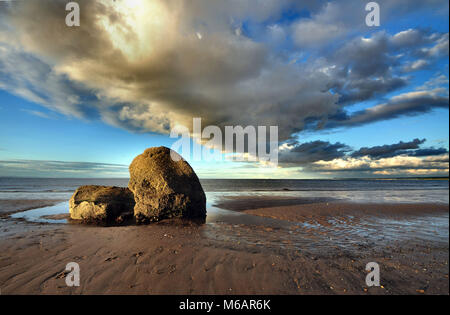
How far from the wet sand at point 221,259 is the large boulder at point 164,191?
46.1 inches

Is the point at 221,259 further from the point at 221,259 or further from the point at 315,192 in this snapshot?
the point at 315,192

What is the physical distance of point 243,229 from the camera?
880 centimetres

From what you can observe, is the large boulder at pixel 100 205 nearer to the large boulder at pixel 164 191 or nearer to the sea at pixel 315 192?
the large boulder at pixel 164 191

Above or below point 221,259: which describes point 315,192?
below

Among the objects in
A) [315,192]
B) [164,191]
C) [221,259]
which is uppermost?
[164,191]

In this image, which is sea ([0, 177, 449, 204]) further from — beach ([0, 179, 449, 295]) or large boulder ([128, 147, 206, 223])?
beach ([0, 179, 449, 295])

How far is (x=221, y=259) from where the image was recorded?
17.3ft

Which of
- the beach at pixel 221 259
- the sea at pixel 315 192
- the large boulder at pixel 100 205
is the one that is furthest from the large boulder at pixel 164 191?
the sea at pixel 315 192

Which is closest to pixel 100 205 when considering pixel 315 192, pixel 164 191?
pixel 164 191

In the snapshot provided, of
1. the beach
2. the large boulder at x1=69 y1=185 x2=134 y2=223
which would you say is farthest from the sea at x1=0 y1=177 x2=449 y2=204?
the beach

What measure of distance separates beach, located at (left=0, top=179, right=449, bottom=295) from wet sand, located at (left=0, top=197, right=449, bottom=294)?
0.08 ft

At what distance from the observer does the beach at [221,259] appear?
4.01m

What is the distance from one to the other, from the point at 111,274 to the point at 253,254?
374cm
